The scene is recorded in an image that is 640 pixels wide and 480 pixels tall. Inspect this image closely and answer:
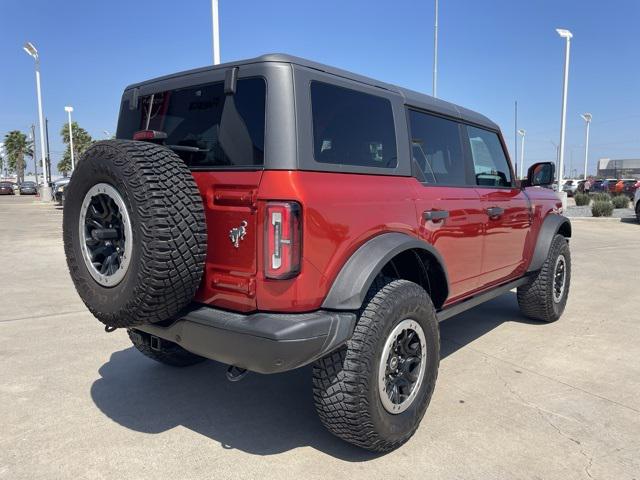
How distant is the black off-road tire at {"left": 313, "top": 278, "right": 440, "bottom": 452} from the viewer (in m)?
2.46

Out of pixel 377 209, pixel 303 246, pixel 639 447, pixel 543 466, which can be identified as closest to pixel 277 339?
pixel 303 246

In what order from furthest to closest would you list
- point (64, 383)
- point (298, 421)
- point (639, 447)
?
point (64, 383) → point (298, 421) → point (639, 447)

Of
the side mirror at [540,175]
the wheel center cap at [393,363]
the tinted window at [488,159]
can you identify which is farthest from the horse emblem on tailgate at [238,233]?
the side mirror at [540,175]

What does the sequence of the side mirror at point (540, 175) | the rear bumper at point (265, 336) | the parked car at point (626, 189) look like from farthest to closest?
the parked car at point (626, 189) < the side mirror at point (540, 175) < the rear bumper at point (265, 336)

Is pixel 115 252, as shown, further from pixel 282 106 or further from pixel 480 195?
pixel 480 195

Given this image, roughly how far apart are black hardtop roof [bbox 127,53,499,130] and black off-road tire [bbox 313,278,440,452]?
1.21 m

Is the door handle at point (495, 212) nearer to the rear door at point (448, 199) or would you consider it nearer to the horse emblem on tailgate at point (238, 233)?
the rear door at point (448, 199)

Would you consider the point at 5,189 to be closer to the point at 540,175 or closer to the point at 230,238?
the point at 540,175

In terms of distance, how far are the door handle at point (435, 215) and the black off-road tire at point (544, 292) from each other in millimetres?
2161

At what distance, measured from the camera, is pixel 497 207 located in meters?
3.99

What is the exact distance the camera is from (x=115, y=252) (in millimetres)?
2562

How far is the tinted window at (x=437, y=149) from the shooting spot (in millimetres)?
3285

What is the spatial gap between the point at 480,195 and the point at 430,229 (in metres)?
0.91

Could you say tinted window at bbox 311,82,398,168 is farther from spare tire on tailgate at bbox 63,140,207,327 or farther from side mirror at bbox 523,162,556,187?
side mirror at bbox 523,162,556,187
